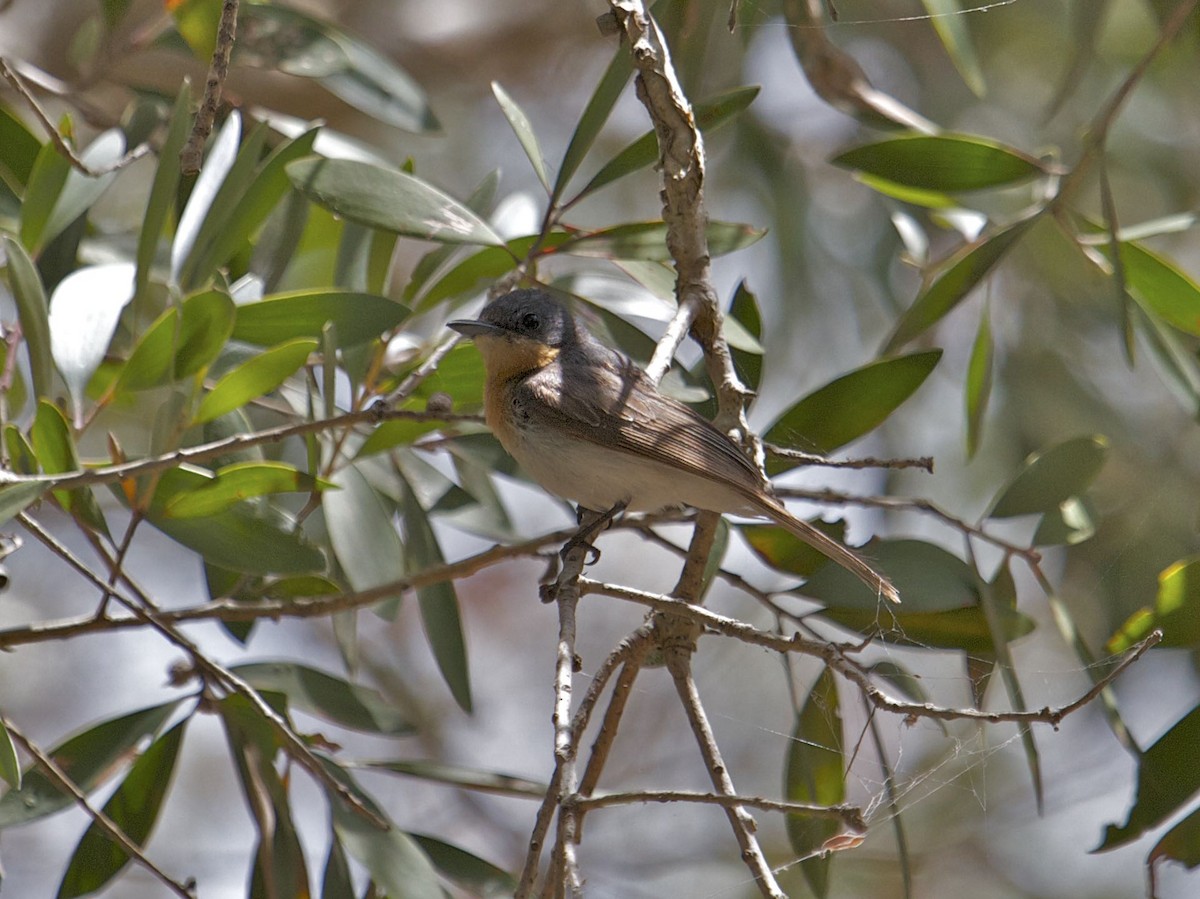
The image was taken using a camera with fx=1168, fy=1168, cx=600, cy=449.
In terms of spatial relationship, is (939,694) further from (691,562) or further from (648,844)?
(648,844)

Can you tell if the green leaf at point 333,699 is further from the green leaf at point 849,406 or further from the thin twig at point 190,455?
the green leaf at point 849,406

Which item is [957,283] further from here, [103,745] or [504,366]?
[103,745]

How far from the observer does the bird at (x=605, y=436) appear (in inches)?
95.2

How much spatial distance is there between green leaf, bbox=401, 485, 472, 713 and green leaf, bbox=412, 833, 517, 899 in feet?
1.04

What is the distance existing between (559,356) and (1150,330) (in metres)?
1.41

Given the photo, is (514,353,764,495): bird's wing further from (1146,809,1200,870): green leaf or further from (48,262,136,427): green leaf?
(1146,809,1200,870): green leaf

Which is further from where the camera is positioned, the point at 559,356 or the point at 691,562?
the point at 559,356

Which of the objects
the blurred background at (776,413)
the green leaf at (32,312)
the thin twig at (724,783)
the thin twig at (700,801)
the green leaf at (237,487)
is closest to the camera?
the thin twig at (700,801)

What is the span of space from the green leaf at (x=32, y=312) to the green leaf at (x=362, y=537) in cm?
59

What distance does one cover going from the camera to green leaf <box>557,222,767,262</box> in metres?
2.58

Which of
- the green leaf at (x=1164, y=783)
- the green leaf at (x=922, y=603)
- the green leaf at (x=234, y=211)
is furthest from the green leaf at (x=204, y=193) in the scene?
the green leaf at (x=1164, y=783)

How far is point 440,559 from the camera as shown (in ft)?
9.05

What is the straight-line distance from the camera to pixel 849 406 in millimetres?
2559

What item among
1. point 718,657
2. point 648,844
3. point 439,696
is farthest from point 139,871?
point 718,657
